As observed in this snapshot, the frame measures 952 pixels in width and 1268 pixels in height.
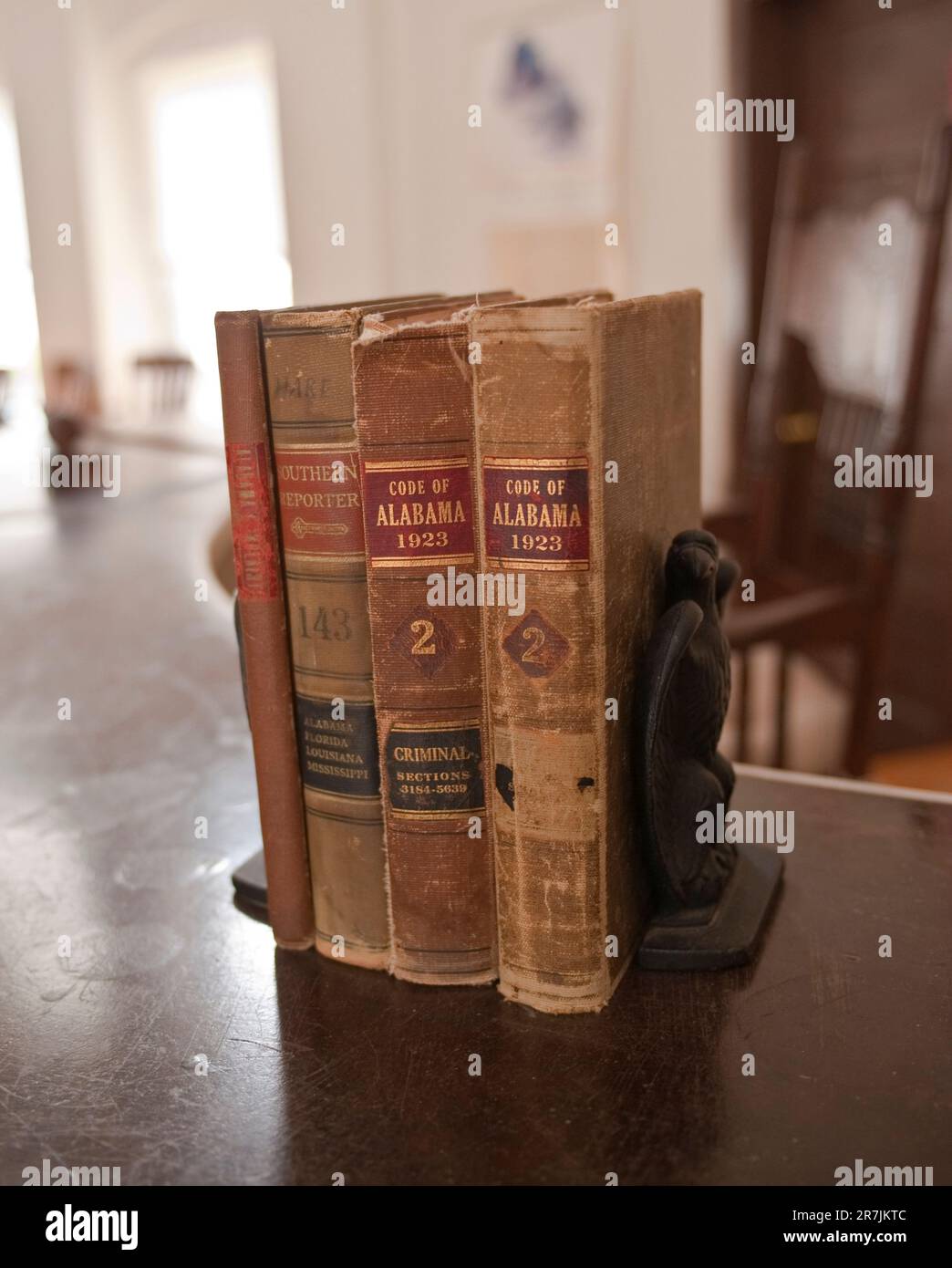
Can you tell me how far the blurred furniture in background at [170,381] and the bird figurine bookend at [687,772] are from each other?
5066 millimetres

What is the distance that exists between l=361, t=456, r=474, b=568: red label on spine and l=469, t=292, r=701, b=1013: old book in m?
0.02

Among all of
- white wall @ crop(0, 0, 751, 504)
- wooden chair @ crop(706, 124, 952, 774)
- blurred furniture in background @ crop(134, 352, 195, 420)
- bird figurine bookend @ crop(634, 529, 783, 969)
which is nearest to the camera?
bird figurine bookend @ crop(634, 529, 783, 969)

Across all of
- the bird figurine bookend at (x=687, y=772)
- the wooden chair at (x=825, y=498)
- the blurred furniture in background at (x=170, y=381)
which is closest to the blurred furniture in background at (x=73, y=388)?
the blurred furniture in background at (x=170, y=381)

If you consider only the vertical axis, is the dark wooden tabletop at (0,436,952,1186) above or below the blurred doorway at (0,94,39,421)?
below

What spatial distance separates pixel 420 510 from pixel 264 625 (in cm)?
16

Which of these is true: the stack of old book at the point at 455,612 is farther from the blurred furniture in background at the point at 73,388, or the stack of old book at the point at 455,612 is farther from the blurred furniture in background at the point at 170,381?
the blurred furniture in background at the point at 170,381

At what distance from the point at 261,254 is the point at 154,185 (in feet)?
3.16

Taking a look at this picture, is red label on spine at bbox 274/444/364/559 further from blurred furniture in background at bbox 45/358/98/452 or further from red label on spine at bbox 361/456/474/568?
blurred furniture in background at bbox 45/358/98/452

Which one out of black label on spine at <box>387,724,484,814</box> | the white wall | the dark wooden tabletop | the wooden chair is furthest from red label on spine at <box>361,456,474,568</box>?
the white wall

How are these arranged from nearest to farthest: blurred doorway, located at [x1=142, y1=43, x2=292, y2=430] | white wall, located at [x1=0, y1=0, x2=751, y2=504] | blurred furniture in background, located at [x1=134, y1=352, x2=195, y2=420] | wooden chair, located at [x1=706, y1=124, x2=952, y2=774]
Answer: wooden chair, located at [x1=706, y1=124, x2=952, y2=774], white wall, located at [x1=0, y1=0, x2=751, y2=504], blurred furniture in background, located at [x1=134, y1=352, x2=195, y2=420], blurred doorway, located at [x1=142, y1=43, x2=292, y2=430]

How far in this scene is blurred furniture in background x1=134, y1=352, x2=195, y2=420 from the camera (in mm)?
5586

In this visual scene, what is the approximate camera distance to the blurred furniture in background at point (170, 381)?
18.3 feet

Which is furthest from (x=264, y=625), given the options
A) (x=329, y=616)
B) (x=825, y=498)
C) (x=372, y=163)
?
(x=372, y=163)

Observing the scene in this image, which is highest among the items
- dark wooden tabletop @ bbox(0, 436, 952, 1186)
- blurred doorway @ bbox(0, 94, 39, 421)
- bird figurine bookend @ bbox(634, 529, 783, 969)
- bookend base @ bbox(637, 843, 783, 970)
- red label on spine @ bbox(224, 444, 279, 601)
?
blurred doorway @ bbox(0, 94, 39, 421)
